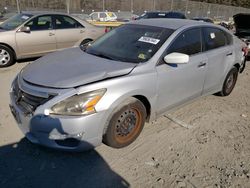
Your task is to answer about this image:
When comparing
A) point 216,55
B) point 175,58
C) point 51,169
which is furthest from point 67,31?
point 51,169

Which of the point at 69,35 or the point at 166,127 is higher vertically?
the point at 69,35

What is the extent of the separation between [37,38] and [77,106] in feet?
16.5

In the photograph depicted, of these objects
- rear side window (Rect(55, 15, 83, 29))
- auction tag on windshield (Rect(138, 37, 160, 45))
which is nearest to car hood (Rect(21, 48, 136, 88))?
auction tag on windshield (Rect(138, 37, 160, 45))

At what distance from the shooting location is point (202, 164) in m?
3.11

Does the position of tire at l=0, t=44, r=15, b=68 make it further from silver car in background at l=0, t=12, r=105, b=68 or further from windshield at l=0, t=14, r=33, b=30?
windshield at l=0, t=14, r=33, b=30

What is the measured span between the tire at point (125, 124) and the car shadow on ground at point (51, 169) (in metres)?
0.30

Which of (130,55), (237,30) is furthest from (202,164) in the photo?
(237,30)

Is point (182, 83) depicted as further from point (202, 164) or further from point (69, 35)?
point (69, 35)

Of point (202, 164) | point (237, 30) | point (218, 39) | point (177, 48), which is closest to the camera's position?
point (202, 164)

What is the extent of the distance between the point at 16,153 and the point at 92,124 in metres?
1.11

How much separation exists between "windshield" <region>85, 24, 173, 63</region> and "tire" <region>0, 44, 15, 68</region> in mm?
3611

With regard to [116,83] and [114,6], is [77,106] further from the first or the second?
[114,6]

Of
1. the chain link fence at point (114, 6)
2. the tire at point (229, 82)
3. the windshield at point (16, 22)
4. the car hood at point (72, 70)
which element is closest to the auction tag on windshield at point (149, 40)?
the car hood at point (72, 70)

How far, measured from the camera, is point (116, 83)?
294 centimetres
